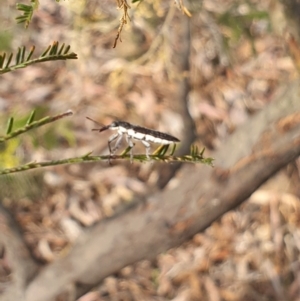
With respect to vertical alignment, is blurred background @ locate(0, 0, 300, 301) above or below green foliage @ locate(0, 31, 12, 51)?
below

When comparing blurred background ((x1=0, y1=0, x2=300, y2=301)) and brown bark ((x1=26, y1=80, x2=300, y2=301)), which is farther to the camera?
blurred background ((x1=0, y1=0, x2=300, y2=301))

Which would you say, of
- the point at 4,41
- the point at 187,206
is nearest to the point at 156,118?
the point at 4,41

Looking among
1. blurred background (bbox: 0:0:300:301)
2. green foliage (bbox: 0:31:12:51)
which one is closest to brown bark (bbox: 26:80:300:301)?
blurred background (bbox: 0:0:300:301)

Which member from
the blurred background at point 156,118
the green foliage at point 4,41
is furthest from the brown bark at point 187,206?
the green foliage at point 4,41

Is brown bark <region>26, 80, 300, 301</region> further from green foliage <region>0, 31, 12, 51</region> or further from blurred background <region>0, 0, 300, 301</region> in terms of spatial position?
green foliage <region>0, 31, 12, 51</region>

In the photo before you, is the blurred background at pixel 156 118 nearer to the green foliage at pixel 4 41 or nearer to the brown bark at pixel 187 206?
the green foliage at pixel 4 41
